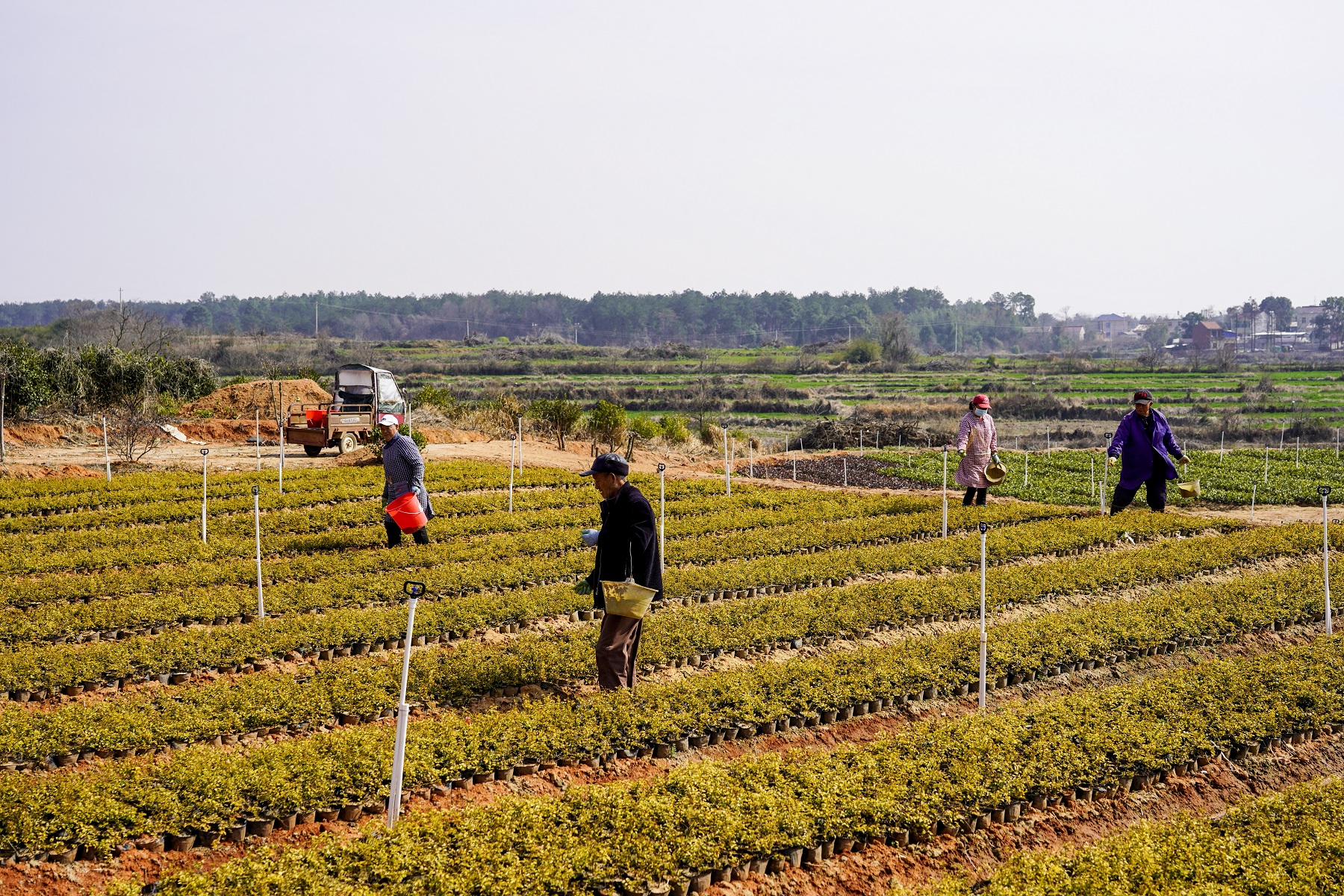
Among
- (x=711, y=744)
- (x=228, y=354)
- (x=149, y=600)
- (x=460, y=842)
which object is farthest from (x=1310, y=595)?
(x=228, y=354)

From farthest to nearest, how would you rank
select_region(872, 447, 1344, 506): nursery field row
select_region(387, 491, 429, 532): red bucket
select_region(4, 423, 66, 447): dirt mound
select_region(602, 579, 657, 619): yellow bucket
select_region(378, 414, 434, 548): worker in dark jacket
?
select_region(4, 423, 66, 447): dirt mound
select_region(872, 447, 1344, 506): nursery field row
select_region(387, 491, 429, 532): red bucket
select_region(378, 414, 434, 548): worker in dark jacket
select_region(602, 579, 657, 619): yellow bucket

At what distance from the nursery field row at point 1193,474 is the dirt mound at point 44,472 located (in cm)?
2006

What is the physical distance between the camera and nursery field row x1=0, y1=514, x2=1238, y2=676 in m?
9.05

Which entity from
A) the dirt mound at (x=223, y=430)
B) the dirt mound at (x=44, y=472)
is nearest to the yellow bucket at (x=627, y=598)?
the dirt mound at (x=44, y=472)

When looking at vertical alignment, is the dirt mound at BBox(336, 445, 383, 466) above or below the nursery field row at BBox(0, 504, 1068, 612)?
above

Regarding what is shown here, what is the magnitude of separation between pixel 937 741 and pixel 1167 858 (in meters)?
1.82

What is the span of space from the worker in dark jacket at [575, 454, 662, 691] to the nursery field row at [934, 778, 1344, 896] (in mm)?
3473

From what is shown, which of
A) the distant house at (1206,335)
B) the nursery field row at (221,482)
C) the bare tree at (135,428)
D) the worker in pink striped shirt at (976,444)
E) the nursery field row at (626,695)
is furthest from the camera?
the distant house at (1206,335)

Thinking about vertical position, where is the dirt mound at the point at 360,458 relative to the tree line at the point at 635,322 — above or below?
below

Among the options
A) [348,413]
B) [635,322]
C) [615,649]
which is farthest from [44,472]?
[635,322]

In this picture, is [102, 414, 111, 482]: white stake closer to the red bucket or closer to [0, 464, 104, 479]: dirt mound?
[0, 464, 104, 479]: dirt mound

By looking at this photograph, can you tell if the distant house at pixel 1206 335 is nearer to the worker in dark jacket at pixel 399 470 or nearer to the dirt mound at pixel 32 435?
the dirt mound at pixel 32 435

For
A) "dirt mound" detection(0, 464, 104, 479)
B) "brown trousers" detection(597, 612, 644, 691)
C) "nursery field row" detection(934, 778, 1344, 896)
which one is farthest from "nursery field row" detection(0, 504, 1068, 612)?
"dirt mound" detection(0, 464, 104, 479)

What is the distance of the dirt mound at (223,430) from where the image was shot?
1252 inches
